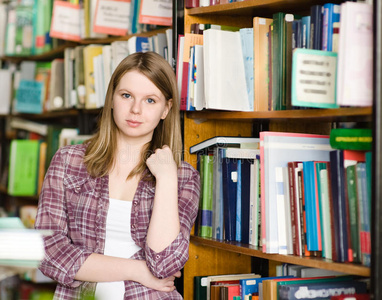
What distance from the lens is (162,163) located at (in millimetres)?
1699

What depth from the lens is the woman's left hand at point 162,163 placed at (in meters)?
1.67

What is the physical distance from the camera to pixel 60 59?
290cm

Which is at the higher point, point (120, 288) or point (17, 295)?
point (17, 295)

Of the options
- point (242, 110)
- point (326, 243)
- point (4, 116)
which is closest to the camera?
point (326, 243)

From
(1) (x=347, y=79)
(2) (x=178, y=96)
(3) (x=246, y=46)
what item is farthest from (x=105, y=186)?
(1) (x=347, y=79)

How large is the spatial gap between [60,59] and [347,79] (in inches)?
76.8

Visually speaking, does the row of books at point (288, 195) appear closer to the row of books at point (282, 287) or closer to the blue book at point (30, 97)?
the row of books at point (282, 287)

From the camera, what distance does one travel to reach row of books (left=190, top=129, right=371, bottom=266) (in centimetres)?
139

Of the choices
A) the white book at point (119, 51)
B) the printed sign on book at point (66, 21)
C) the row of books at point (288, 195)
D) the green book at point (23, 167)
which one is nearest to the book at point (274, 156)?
→ the row of books at point (288, 195)

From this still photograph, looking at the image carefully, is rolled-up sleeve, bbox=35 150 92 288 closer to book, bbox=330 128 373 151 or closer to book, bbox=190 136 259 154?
book, bbox=190 136 259 154

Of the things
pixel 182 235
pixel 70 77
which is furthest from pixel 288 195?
pixel 70 77

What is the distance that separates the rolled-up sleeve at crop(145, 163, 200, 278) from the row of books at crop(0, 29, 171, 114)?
1.86 feet

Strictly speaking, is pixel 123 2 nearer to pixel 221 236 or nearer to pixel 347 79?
pixel 221 236

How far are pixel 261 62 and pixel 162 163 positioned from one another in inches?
18.1
